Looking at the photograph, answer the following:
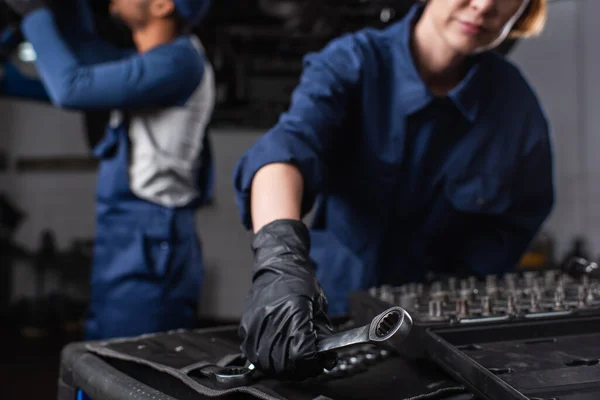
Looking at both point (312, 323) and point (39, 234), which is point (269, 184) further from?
point (39, 234)

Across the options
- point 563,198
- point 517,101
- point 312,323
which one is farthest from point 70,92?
point 563,198

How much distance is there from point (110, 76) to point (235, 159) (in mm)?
2948

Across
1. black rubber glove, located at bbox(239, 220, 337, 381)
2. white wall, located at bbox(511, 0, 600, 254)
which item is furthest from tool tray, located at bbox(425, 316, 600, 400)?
white wall, located at bbox(511, 0, 600, 254)

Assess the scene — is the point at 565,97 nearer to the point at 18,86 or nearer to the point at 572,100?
the point at 572,100

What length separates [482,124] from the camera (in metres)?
1.18

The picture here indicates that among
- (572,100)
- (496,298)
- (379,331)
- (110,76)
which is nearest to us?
(379,331)

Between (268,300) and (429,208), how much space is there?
70 centimetres

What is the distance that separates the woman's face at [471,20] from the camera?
97 cm

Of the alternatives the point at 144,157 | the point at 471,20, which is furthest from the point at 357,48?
the point at 144,157

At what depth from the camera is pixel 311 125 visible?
932 mm

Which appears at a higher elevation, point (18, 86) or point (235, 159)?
point (18, 86)

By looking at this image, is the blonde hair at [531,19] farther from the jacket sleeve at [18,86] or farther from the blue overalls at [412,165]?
the jacket sleeve at [18,86]

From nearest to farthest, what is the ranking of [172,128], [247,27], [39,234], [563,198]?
[172,128] → [247,27] → [563,198] → [39,234]

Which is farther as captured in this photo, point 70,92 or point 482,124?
point 70,92
